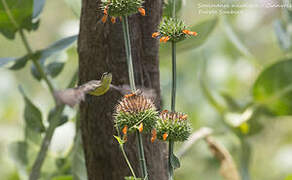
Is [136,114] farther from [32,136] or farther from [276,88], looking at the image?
[276,88]

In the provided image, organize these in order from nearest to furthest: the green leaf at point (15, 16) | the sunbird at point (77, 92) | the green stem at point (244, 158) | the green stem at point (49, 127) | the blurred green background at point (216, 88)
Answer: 1. the sunbird at point (77, 92)
2. the green stem at point (49, 127)
3. the green leaf at point (15, 16)
4. the green stem at point (244, 158)
5. the blurred green background at point (216, 88)

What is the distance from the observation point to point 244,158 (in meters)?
0.89

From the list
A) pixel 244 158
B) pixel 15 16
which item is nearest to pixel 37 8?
pixel 15 16

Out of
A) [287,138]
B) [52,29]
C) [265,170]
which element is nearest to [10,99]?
[52,29]

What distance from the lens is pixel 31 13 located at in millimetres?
A: 645

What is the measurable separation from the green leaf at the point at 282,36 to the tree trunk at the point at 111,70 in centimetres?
50

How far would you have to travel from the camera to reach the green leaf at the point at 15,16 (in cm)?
62

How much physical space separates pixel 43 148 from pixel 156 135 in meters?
0.13

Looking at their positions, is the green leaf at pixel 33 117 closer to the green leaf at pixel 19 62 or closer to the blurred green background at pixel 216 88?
the green leaf at pixel 19 62

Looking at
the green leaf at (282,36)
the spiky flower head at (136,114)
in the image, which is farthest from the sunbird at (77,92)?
the green leaf at (282,36)

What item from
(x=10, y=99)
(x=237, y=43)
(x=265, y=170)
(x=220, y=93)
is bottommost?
(x=265, y=170)

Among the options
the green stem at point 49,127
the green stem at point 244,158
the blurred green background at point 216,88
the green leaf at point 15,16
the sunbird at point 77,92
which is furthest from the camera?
the blurred green background at point 216,88

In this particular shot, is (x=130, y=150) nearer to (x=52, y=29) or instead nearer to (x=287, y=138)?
(x=287, y=138)

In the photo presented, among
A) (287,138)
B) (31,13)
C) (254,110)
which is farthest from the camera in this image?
(287,138)
